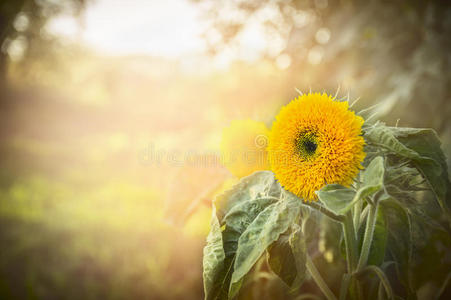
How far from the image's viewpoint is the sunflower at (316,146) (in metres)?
0.33

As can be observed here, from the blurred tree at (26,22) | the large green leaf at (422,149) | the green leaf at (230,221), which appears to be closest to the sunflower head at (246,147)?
the green leaf at (230,221)

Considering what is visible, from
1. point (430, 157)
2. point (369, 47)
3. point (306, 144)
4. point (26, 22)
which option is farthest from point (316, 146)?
point (26, 22)

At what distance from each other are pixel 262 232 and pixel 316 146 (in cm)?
12

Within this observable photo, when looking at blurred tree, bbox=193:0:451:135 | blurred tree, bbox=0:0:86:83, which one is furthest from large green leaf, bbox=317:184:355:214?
blurred tree, bbox=0:0:86:83

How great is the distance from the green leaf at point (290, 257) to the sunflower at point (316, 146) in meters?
0.05

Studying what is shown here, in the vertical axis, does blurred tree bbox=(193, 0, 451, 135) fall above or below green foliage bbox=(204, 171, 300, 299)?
above

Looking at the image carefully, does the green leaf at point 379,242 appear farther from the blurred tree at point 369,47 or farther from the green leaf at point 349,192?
the blurred tree at point 369,47

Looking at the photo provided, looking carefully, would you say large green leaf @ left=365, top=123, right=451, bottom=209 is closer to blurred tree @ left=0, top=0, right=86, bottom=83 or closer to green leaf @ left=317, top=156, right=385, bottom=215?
green leaf @ left=317, top=156, right=385, bottom=215

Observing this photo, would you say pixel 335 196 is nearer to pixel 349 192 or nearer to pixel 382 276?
pixel 349 192

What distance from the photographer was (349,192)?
306 millimetres

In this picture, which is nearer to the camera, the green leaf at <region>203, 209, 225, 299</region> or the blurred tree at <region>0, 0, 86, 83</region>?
the green leaf at <region>203, 209, 225, 299</region>

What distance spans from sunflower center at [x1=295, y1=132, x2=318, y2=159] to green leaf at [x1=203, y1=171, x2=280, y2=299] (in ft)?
0.15

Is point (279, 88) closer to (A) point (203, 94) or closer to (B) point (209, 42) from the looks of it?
(B) point (209, 42)

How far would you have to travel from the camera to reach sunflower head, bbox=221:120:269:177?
420 millimetres
